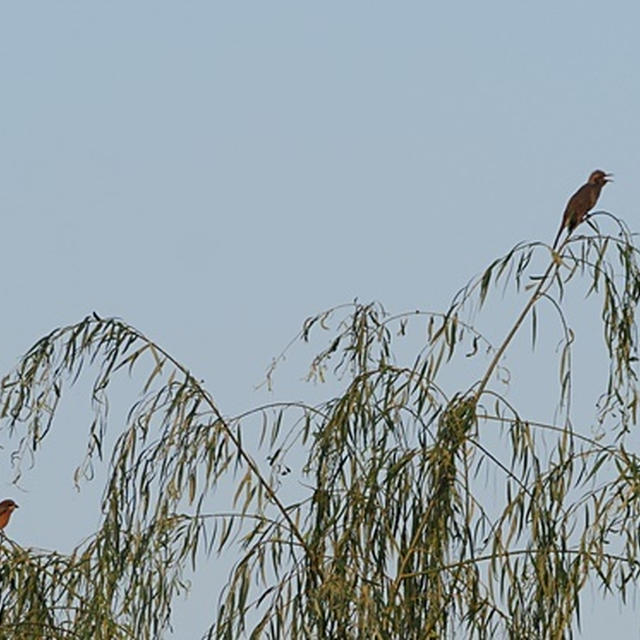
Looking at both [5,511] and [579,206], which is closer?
[579,206]

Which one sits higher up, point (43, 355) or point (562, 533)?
point (43, 355)

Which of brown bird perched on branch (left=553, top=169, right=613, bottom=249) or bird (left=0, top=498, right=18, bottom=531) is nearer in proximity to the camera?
brown bird perched on branch (left=553, top=169, right=613, bottom=249)

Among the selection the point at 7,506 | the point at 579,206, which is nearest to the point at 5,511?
the point at 7,506

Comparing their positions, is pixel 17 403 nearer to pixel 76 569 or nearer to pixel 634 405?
pixel 76 569

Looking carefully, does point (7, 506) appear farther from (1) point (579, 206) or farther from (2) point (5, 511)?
(1) point (579, 206)

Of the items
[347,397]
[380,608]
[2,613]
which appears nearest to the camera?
[380,608]

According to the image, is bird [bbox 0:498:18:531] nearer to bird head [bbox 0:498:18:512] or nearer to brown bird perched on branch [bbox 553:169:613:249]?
bird head [bbox 0:498:18:512]

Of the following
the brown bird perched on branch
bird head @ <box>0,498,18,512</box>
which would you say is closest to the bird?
bird head @ <box>0,498,18,512</box>

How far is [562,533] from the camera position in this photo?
363 centimetres

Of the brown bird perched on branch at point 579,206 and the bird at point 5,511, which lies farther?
the bird at point 5,511

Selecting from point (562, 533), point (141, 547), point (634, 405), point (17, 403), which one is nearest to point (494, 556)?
point (562, 533)

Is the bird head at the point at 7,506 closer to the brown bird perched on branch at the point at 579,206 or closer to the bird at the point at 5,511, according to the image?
the bird at the point at 5,511

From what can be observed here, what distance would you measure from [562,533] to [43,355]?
3.74 ft

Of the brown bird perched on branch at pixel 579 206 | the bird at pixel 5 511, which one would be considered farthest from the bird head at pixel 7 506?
the brown bird perched on branch at pixel 579 206
